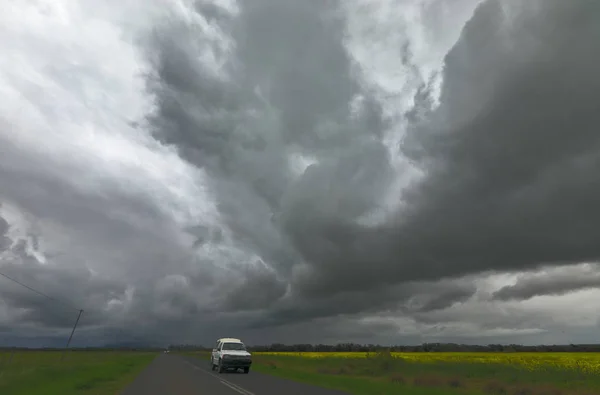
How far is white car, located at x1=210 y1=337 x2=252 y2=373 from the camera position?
3531 centimetres

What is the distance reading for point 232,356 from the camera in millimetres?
35469

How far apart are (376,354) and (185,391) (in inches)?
1283

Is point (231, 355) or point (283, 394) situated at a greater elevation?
point (231, 355)

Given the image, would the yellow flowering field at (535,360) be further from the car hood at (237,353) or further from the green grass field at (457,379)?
the car hood at (237,353)

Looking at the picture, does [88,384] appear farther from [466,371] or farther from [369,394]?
[466,371]

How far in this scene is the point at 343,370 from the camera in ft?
142

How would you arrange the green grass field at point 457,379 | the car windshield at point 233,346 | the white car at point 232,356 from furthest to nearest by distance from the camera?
the car windshield at point 233,346 < the white car at point 232,356 < the green grass field at point 457,379

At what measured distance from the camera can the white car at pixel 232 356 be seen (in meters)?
35.3

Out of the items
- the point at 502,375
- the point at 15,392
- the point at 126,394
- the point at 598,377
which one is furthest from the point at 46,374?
the point at 598,377

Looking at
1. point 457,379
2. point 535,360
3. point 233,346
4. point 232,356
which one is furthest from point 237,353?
point 535,360

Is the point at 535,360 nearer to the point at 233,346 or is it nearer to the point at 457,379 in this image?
the point at 457,379

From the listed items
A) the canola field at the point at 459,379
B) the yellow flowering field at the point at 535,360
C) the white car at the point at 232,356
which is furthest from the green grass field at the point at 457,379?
the white car at the point at 232,356

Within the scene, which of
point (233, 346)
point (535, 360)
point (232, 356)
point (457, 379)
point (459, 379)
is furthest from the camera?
point (535, 360)

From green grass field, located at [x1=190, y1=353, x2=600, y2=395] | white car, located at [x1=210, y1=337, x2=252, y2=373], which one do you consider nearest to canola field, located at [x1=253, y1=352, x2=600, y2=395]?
green grass field, located at [x1=190, y1=353, x2=600, y2=395]
